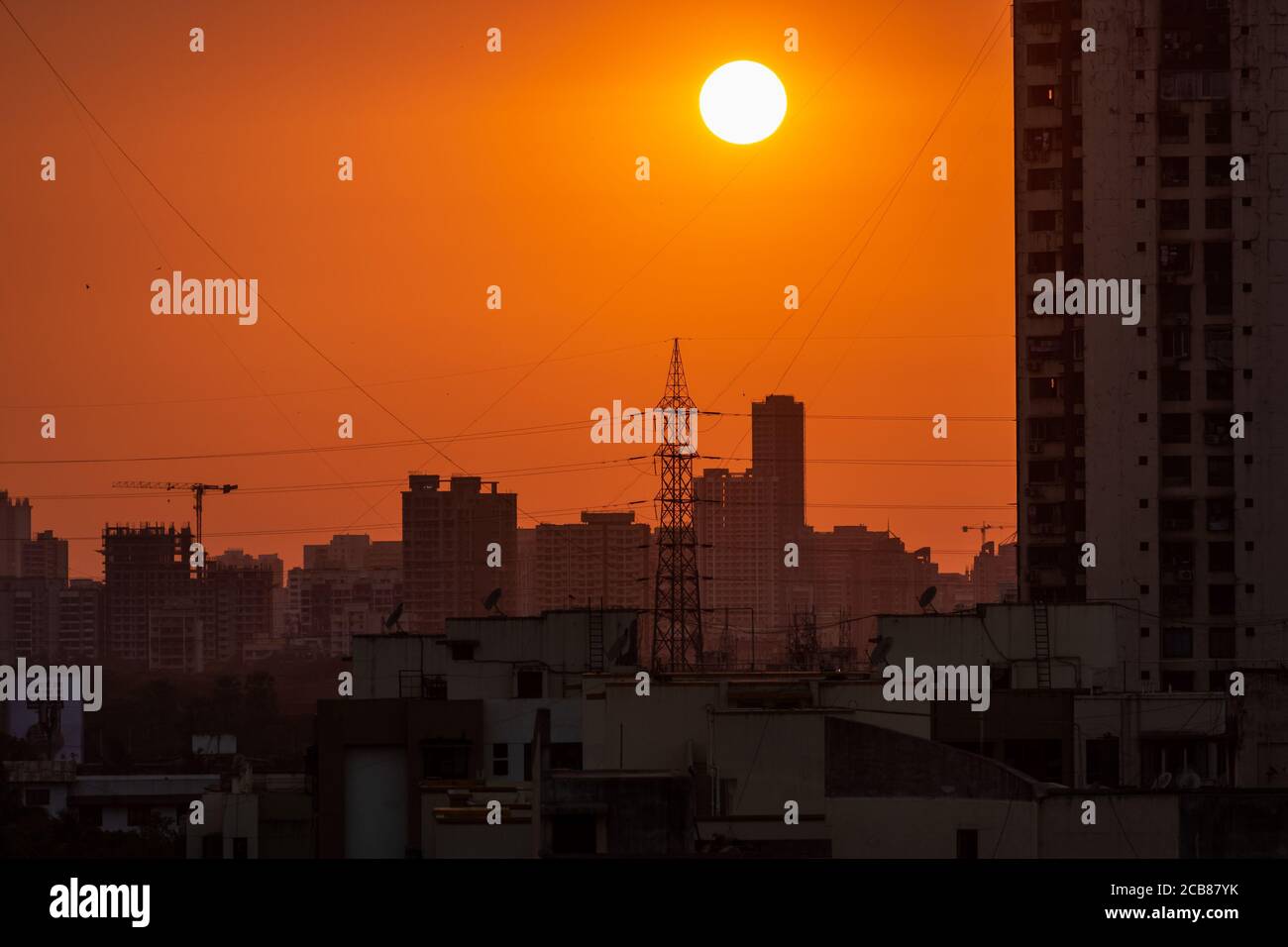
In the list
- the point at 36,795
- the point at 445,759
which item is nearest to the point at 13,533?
the point at 36,795

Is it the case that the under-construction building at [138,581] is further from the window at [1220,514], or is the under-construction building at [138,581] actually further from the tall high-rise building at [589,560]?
the window at [1220,514]

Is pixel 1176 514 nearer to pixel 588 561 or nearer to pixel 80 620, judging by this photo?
pixel 588 561

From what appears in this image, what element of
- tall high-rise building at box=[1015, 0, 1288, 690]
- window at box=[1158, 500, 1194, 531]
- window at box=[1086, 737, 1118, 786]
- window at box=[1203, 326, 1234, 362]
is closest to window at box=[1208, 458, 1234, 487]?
tall high-rise building at box=[1015, 0, 1288, 690]

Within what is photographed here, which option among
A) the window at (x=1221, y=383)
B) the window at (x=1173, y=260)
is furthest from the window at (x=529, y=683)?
the window at (x=1173, y=260)

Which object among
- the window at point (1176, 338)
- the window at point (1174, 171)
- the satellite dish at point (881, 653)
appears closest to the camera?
the satellite dish at point (881, 653)

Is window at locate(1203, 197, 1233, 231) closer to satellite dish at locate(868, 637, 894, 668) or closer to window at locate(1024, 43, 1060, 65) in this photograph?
window at locate(1024, 43, 1060, 65)
